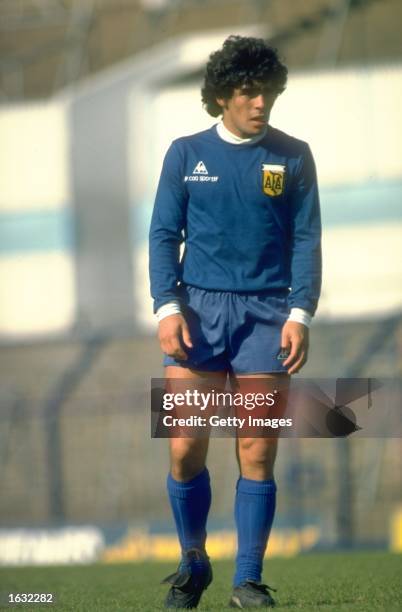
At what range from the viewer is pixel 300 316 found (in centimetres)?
477

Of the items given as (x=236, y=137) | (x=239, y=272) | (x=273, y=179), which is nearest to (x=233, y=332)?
(x=239, y=272)

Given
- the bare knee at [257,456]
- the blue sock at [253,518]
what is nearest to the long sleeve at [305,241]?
the bare knee at [257,456]

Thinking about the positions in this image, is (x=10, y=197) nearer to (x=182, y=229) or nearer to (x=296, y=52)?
(x=296, y=52)

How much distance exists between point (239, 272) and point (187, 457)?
0.58m

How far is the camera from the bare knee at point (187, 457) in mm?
4801

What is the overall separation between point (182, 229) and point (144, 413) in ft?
30.1

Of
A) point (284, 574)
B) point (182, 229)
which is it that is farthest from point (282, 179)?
point (284, 574)

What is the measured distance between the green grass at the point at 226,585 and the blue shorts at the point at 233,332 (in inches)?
28.7

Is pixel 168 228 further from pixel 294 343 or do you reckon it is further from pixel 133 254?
pixel 133 254

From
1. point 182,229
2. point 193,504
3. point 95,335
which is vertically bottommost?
Answer: point 95,335

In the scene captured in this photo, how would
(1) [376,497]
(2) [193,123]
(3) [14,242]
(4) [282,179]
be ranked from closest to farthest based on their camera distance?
(4) [282,179] → (1) [376,497] → (2) [193,123] → (3) [14,242]

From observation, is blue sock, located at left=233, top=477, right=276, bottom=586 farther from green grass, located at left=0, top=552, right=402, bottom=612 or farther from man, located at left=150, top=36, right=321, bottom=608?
green grass, located at left=0, top=552, right=402, bottom=612

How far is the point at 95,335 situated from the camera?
16094 millimetres

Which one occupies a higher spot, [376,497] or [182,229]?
[182,229]
